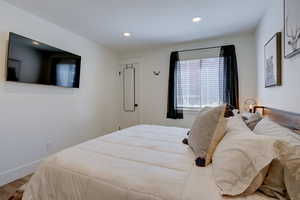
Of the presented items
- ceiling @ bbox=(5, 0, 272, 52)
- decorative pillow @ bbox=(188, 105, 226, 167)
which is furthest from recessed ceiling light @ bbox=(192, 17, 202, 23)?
decorative pillow @ bbox=(188, 105, 226, 167)

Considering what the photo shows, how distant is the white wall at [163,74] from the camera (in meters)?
3.14

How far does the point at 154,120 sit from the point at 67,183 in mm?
3082

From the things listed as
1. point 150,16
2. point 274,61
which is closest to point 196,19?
point 150,16

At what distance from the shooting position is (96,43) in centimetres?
366

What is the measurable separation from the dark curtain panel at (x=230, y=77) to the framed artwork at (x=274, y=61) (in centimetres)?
104

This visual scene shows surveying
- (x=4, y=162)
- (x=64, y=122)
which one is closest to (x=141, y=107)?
(x=64, y=122)

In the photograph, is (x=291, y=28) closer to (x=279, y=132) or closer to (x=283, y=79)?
(x=283, y=79)

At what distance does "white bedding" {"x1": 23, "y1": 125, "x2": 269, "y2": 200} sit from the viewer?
0.83m

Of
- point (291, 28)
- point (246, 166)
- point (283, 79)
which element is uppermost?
point (291, 28)

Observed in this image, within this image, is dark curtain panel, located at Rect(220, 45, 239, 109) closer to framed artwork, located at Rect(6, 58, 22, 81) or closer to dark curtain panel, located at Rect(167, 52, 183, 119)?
dark curtain panel, located at Rect(167, 52, 183, 119)

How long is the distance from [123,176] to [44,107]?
234cm

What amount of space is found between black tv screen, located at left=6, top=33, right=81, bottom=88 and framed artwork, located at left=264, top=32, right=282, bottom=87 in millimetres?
3186

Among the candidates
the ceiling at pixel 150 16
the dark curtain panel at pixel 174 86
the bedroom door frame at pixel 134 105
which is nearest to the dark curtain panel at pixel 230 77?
the ceiling at pixel 150 16

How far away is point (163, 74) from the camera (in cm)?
391
